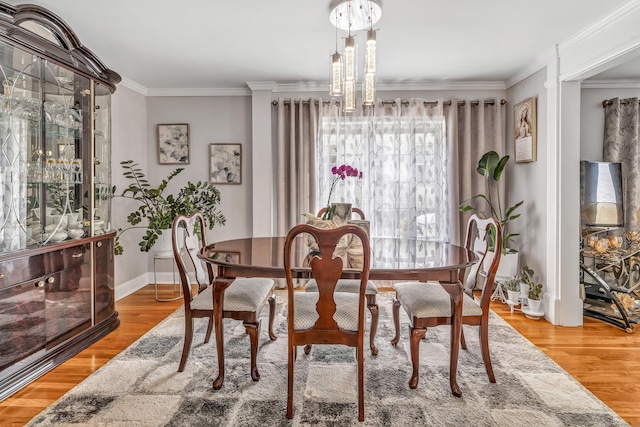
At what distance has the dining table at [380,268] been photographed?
1.97 meters

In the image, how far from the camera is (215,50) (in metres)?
3.29

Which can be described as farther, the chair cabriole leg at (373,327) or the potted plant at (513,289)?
the potted plant at (513,289)

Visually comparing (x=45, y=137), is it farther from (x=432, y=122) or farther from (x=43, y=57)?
(x=432, y=122)

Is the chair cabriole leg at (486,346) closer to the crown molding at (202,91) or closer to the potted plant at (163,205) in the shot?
the potted plant at (163,205)

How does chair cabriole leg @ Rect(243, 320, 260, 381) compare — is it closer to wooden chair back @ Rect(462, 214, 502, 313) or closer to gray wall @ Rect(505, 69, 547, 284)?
wooden chair back @ Rect(462, 214, 502, 313)

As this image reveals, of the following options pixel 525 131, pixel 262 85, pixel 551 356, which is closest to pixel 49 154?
pixel 262 85

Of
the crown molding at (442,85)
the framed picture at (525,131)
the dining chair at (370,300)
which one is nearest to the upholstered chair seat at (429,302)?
the dining chair at (370,300)

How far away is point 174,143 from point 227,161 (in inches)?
27.6

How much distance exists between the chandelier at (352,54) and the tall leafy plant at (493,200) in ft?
6.52

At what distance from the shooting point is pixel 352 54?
222 cm

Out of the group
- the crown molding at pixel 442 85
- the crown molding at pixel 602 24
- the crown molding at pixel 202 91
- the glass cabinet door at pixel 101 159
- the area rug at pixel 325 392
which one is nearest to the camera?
the area rug at pixel 325 392

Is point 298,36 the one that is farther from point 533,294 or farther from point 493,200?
point 533,294

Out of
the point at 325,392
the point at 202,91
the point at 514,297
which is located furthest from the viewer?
the point at 202,91

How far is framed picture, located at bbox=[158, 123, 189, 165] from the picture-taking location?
4.49 metres
